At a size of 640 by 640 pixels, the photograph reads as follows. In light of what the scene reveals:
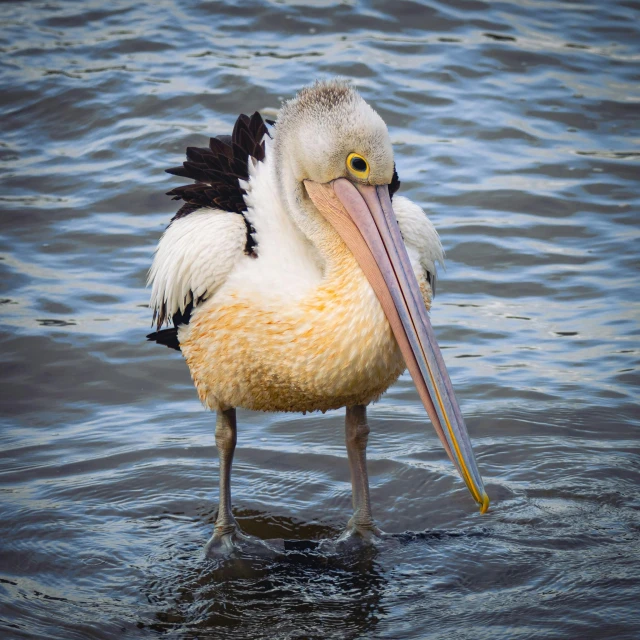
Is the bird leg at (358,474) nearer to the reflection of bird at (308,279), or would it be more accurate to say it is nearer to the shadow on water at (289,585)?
the reflection of bird at (308,279)

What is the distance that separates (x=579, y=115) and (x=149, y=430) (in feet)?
21.6

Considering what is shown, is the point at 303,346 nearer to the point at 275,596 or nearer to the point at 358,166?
the point at 358,166

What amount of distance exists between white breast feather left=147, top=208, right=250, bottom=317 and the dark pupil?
66cm

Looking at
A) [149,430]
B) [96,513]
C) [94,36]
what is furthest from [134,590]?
[94,36]

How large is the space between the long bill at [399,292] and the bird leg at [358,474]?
0.89 m

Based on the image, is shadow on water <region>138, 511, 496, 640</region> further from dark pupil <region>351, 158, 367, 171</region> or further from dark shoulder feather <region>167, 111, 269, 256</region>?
dark pupil <region>351, 158, 367, 171</region>

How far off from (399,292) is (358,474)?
1.26 m

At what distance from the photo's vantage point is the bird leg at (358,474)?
466 cm

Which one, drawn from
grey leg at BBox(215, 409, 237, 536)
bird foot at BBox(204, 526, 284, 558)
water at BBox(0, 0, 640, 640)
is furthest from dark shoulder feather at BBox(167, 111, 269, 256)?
water at BBox(0, 0, 640, 640)

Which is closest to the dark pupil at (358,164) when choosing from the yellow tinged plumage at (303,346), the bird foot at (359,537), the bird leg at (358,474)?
the yellow tinged plumage at (303,346)

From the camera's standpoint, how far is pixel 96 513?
493cm

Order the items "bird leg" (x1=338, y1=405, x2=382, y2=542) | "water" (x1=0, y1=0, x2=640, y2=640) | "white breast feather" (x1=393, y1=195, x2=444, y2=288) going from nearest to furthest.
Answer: "water" (x1=0, y1=0, x2=640, y2=640) < "white breast feather" (x1=393, y1=195, x2=444, y2=288) < "bird leg" (x1=338, y1=405, x2=382, y2=542)

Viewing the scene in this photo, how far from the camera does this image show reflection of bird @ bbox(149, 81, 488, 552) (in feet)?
12.8

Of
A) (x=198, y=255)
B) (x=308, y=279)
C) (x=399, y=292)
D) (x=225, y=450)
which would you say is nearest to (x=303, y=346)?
(x=308, y=279)
